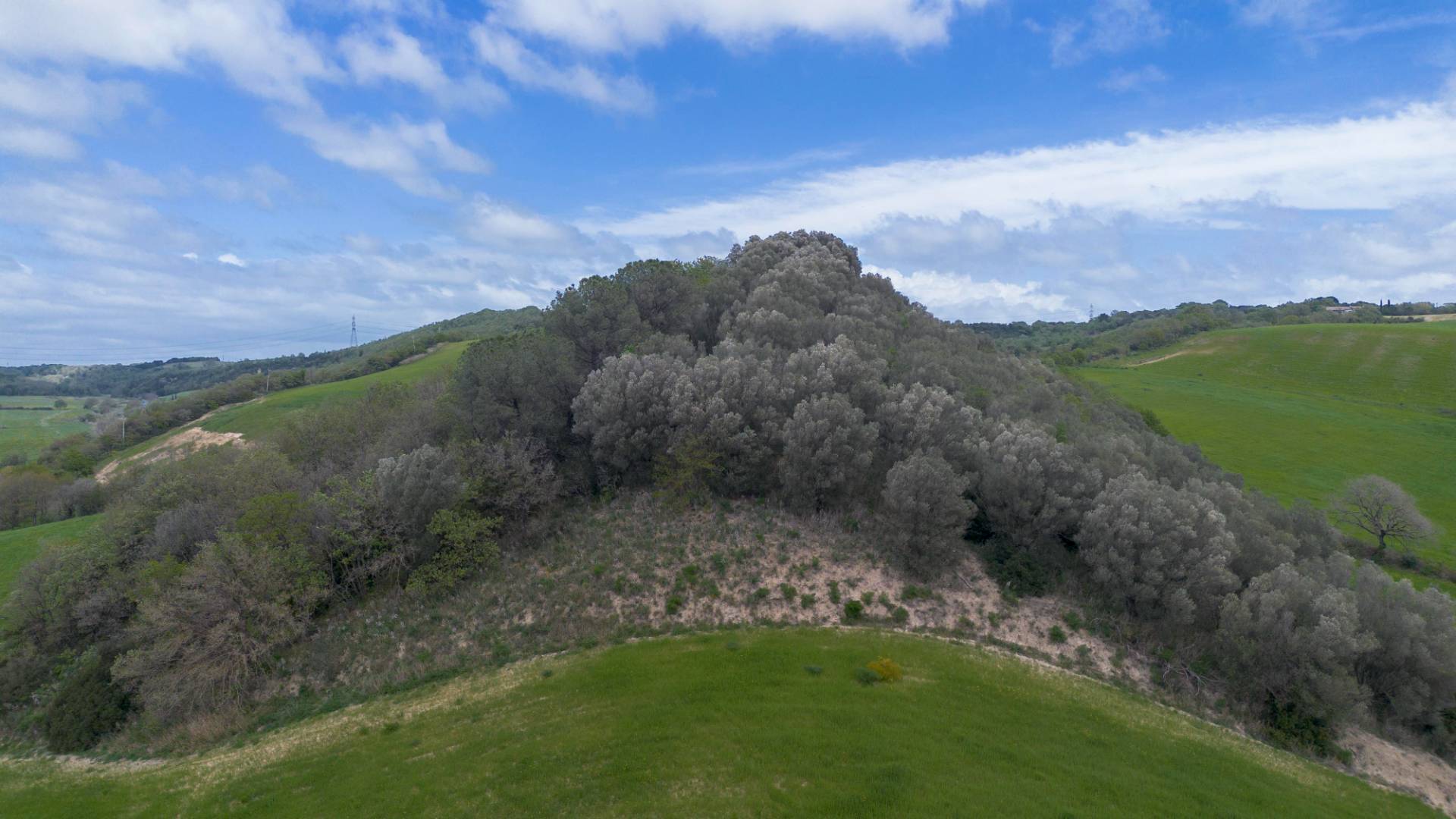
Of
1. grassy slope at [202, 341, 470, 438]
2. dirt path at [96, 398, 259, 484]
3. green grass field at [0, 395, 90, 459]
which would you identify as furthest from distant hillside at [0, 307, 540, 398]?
dirt path at [96, 398, 259, 484]

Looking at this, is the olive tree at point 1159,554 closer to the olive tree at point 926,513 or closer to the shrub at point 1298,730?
the shrub at point 1298,730

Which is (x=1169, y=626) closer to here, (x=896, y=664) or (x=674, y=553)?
(x=896, y=664)

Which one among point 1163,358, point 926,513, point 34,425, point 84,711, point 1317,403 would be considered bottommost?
point 84,711

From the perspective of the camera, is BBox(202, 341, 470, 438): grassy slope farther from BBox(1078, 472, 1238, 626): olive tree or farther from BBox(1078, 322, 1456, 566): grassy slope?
BBox(1078, 322, 1456, 566): grassy slope

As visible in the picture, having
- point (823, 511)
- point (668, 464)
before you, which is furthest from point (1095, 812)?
point (668, 464)

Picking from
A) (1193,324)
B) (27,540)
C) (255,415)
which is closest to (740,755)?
(27,540)

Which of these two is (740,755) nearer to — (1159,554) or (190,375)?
(1159,554)
